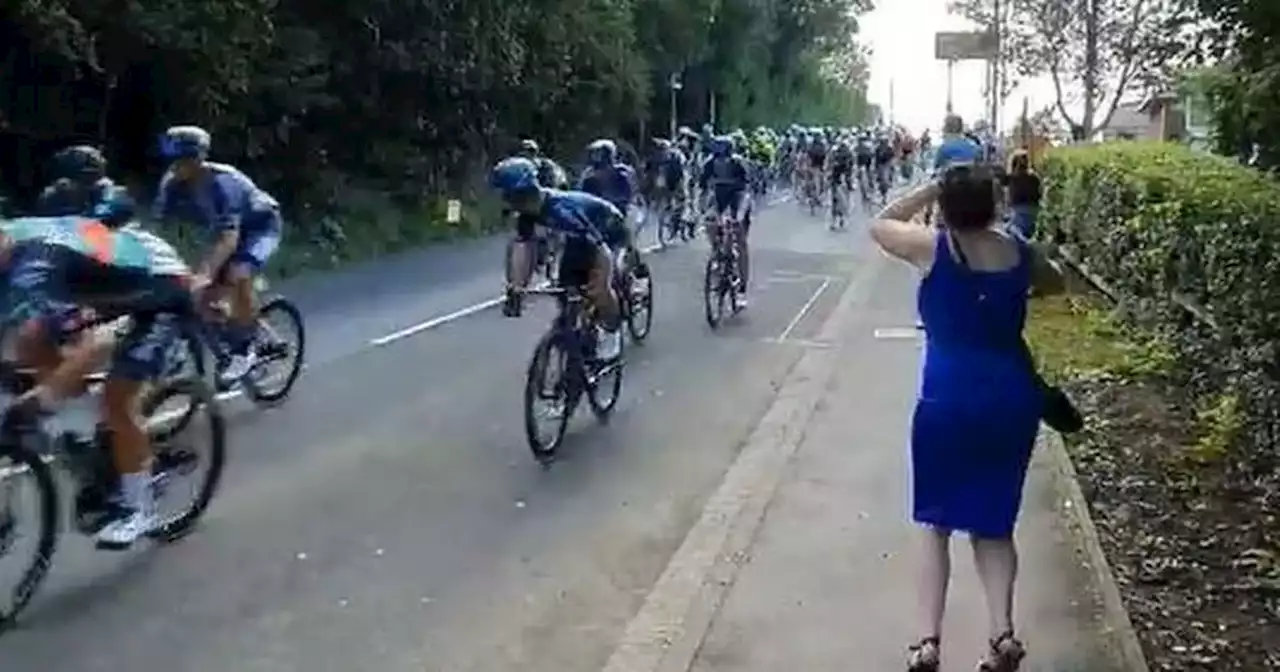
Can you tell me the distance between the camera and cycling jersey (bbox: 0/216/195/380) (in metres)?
7.28

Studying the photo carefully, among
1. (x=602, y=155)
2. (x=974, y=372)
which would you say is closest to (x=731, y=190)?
(x=602, y=155)

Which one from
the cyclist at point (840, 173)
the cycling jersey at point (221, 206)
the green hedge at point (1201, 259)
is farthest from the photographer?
the cyclist at point (840, 173)

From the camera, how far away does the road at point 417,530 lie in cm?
689

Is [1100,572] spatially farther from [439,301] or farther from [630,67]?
[630,67]

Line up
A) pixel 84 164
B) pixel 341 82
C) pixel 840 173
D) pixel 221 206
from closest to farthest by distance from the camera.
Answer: pixel 84 164, pixel 221 206, pixel 341 82, pixel 840 173

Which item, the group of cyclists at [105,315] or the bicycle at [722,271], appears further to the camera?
the bicycle at [722,271]

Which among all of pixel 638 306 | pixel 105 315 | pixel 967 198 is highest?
pixel 967 198

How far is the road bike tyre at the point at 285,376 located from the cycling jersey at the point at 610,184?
4.91 meters

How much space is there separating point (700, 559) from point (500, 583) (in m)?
0.91

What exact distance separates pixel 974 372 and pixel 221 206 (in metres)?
6.65

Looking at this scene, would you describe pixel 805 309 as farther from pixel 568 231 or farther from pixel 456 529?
pixel 456 529

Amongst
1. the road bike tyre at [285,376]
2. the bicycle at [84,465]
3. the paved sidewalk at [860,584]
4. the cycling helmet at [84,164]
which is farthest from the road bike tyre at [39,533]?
the road bike tyre at [285,376]

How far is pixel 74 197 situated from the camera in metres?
9.93

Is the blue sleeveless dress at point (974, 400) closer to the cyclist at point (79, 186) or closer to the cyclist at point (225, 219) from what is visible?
the cyclist at point (79, 186)
